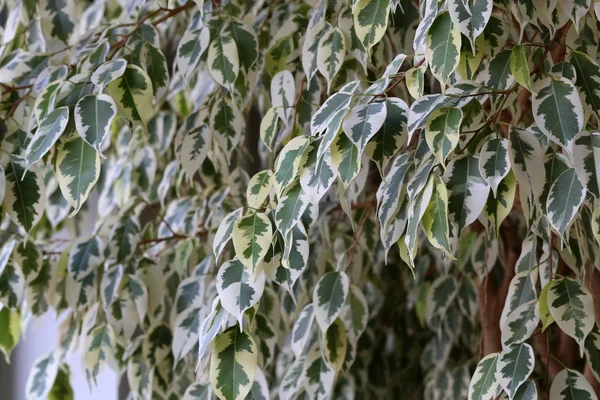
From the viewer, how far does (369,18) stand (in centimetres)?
79

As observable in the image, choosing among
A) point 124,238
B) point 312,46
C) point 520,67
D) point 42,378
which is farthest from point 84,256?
point 520,67

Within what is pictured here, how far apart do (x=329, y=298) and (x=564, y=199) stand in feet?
1.14

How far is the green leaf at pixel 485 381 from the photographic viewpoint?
2.50 ft

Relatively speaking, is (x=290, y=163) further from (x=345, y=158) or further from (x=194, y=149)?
(x=194, y=149)

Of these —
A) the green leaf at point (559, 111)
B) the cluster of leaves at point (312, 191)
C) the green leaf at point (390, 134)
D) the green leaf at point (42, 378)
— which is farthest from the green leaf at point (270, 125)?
the green leaf at point (42, 378)

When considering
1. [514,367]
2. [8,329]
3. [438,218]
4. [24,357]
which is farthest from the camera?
[24,357]

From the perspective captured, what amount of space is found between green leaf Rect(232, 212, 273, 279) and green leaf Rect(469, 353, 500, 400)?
26 cm

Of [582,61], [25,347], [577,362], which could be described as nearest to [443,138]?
[582,61]

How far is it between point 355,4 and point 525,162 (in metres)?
0.25

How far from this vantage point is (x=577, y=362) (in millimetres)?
1270

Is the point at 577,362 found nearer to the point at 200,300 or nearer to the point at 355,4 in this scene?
the point at 200,300

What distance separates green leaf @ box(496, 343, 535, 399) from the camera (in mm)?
729

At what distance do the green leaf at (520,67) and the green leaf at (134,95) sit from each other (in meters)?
0.38

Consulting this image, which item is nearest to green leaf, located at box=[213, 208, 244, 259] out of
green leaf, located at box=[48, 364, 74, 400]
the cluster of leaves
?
the cluster of leaves
